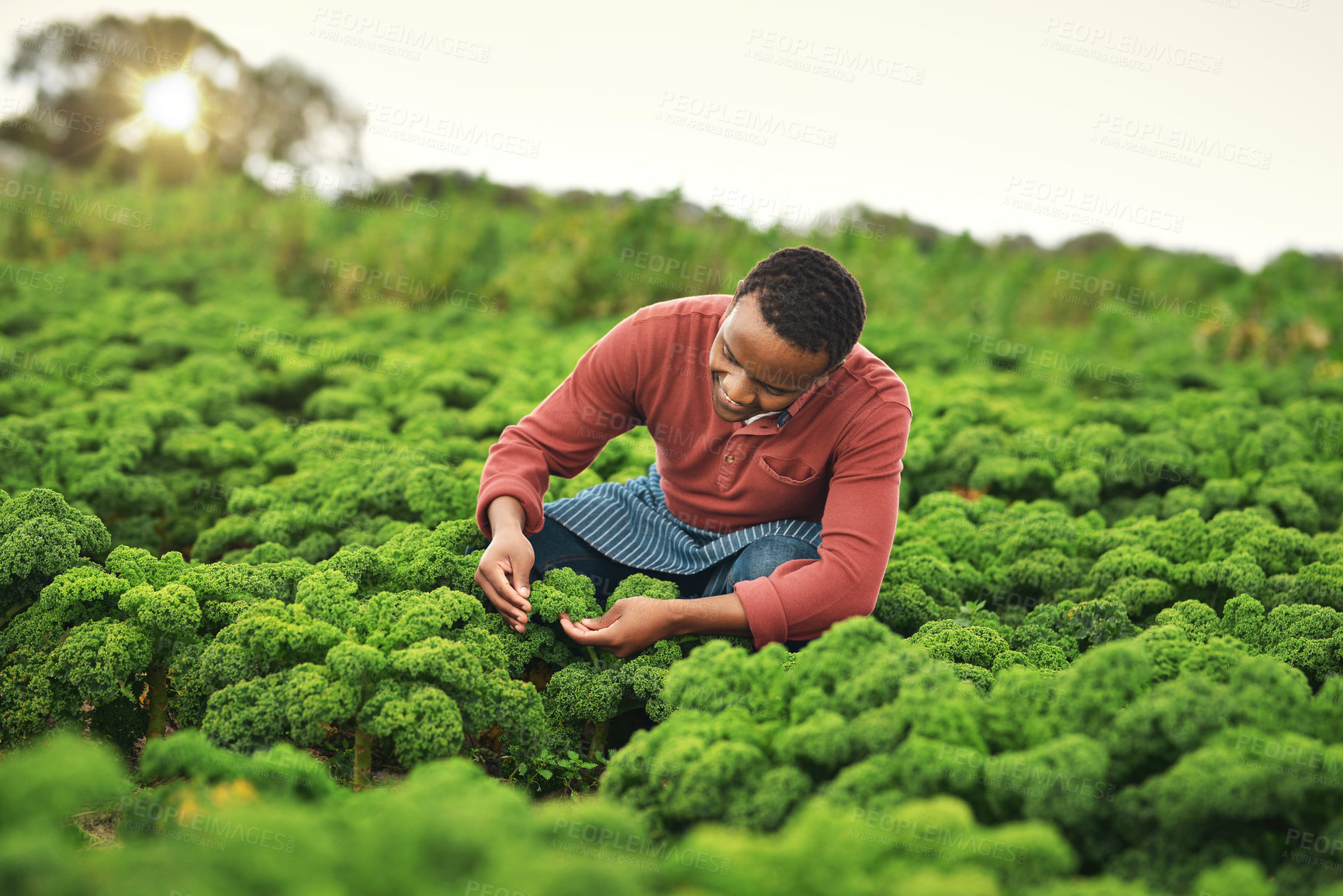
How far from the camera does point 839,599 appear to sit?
9.69 ft

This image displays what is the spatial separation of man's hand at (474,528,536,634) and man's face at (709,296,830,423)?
88cm

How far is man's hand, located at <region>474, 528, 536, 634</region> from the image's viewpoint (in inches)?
119

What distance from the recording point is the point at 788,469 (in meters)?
3.26

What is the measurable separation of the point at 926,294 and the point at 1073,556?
7240 millimetres

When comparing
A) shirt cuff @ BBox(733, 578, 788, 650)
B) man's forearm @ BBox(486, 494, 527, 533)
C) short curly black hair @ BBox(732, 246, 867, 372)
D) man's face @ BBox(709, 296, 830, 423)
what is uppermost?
short curly black hair @ BBox(732, 246, 867, 372)

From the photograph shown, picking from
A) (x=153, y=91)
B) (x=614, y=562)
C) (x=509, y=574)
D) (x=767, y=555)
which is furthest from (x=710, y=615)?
(x=153, y=91)

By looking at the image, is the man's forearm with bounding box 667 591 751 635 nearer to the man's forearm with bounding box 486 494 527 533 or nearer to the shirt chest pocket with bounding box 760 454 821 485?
the shirt chest pocket with bounding box 760 454 821 485

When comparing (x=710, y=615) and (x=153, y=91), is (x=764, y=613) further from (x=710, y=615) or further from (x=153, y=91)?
(x=153, y=91)

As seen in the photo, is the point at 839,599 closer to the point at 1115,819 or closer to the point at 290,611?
the point at 1115,819

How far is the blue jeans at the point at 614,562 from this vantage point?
3.24 m

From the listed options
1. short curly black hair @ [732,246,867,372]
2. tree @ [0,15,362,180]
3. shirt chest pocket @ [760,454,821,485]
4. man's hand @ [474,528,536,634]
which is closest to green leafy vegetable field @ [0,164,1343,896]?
man's hand @ [474,528,536,634]

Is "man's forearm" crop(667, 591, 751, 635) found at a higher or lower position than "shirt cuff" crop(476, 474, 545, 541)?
lower

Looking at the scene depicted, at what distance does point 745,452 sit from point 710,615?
650 millimetres

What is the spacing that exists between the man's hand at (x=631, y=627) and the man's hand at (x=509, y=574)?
167mm
